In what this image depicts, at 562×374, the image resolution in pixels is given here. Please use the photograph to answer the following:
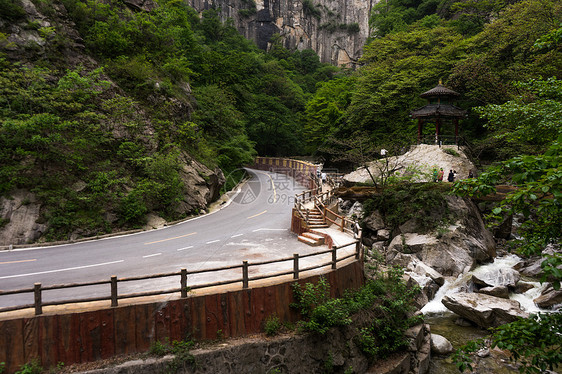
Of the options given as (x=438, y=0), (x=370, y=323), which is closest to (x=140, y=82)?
(x=370, y=323)

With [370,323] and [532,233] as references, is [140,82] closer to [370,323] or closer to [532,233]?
[370,323]

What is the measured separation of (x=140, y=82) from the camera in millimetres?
22703

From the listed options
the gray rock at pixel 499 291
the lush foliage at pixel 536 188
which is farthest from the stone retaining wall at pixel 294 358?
the lush foliage at pixel 536 188

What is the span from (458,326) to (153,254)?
12.8 m

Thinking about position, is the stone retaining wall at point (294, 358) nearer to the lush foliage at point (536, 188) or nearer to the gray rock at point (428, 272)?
the gray rock at point (428, 272)

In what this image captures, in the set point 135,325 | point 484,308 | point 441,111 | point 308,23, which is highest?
point 308,23

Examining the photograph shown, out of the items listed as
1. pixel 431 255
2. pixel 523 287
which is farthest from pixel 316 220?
pixel 523 287

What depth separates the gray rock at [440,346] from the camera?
37.5ft

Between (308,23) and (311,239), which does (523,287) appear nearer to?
(311,239)

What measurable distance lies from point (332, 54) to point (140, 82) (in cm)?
7885

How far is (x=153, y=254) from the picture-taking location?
40.7 feet

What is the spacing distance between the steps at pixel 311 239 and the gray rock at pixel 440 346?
18.6 ft

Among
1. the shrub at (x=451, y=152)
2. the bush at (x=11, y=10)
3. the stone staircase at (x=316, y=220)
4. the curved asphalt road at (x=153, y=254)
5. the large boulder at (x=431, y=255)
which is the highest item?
the bush at (x=11, y=10)

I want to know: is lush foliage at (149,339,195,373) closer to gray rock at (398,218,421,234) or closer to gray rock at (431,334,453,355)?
gray rock at (431,334,453,355)
